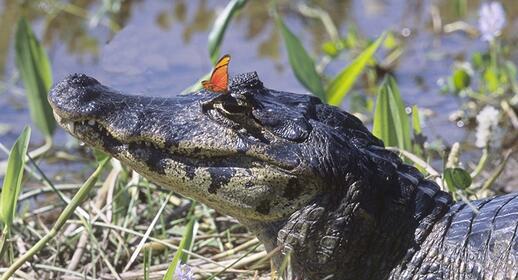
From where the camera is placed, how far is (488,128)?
424 cm

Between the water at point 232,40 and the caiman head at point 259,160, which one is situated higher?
the water at point 232,40

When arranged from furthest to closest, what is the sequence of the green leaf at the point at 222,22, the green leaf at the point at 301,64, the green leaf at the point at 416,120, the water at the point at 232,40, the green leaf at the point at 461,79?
the water at the point at 232,40 < the green leaf at the point at 461,79 < the green leaf at the point at 301,64 < the green leaf at the point at 222,22 < the green leaf at the point at 416,120

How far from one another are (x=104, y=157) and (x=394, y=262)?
107 centimetres

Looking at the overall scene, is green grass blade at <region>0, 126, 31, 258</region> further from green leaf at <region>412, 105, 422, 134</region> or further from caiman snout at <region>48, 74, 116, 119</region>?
green leaf at <region>412, 105, 422, 134</region>

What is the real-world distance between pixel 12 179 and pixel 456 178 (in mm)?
1395

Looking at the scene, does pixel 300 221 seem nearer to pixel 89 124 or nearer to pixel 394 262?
pixel 394 262

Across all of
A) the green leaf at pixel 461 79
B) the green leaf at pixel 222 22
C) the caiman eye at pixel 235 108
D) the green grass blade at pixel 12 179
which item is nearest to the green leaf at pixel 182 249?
the caiman eye at pixel 235 108

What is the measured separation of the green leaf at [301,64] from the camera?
4.43m

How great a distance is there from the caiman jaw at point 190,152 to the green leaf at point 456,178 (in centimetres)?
73

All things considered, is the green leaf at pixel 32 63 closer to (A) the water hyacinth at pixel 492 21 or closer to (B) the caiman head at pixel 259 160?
(B) the caiman head at pixel 259 160

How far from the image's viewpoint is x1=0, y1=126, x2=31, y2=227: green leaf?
3301 mm

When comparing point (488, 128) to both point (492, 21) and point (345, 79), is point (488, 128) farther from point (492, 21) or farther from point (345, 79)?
point (492, 21)

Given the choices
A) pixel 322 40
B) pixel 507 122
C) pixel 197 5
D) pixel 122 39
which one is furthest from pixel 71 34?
pixel 507 122

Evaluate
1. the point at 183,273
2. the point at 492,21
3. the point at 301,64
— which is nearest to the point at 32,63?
the point at 301,64
